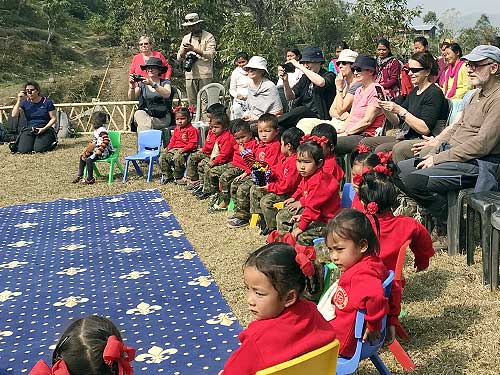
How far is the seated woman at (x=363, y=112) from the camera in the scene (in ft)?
18.9

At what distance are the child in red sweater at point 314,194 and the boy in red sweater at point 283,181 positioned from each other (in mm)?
650

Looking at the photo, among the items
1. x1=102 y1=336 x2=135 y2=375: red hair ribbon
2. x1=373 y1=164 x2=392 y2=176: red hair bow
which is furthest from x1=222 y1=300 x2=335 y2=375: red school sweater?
x1=373 y1=164 x2=392 y2=176: red hair bow

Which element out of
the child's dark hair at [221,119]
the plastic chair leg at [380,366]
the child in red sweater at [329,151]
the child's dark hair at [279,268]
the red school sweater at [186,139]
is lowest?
the red school sweater at [186,139]

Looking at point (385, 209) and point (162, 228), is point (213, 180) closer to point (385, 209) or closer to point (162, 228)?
point (162, 228)

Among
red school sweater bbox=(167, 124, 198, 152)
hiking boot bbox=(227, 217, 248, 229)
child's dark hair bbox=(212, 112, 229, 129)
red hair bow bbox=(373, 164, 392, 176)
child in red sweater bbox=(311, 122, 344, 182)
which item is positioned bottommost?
hiking boot bbox=(227, 217, 248, 229)

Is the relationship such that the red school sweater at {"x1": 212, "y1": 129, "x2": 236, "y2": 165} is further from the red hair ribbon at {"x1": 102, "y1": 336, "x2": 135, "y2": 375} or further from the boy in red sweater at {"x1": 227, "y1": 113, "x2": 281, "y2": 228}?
the red hair ribbon at {"x1": 102, "y1": 336, "x2": 135, "y2": 375}

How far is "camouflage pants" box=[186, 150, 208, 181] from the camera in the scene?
23.1ft

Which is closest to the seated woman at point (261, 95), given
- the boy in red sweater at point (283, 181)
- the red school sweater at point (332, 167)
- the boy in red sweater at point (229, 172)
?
the boy in red sweater at point (229, 172)

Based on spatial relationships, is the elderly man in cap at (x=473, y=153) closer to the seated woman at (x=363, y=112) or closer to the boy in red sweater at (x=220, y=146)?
the seated woman at (x=363, y=112)

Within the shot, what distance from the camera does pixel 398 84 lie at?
7996 millimetres

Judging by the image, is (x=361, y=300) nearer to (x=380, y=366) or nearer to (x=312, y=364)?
(x=380, y=366)

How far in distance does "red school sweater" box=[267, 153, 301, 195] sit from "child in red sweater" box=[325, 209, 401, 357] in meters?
2.13

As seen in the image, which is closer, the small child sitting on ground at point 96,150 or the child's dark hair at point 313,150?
the child's dark hair at point 313,150

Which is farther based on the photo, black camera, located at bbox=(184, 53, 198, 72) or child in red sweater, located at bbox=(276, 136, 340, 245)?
black camera, located at bbox=(184, 53, 198, 72)
